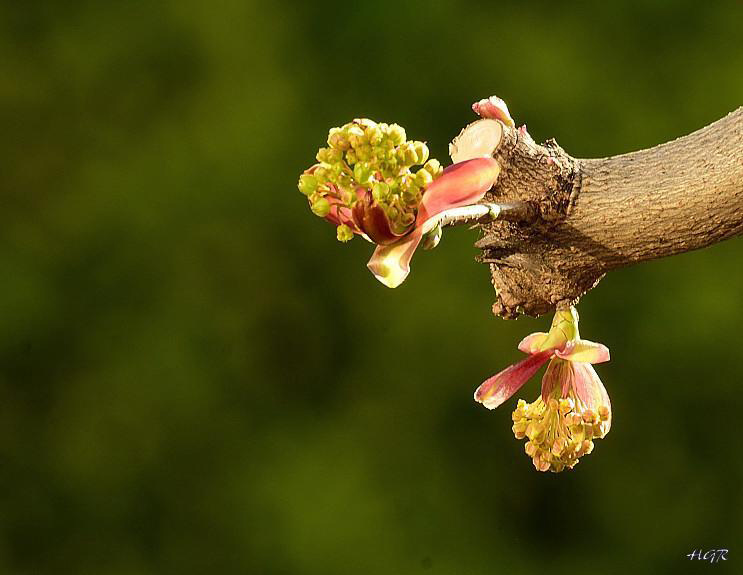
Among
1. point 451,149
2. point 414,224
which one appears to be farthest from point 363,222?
point 451,149

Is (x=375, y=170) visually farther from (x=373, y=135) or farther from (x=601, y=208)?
(x=601, y=208)

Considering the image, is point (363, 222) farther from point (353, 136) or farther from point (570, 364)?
point (570, 364)

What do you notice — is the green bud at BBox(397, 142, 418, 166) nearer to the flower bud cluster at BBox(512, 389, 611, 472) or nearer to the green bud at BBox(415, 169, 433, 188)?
the green bud at BBox(415, 169, 433, 188)

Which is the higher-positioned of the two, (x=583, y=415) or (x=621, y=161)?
(x=621, y=161)

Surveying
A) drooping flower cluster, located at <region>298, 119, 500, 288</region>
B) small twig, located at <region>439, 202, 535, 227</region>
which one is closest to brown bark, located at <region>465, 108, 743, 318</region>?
small twig, located at <region>439, 202, 535, 227</region>

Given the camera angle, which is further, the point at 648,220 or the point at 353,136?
the point at 648,220

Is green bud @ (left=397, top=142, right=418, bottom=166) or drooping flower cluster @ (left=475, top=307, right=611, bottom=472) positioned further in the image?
drooping flower cluster @ (left=475, top=307, right=611, bottom=472)

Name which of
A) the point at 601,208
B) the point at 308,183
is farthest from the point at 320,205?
the point at 601,208
